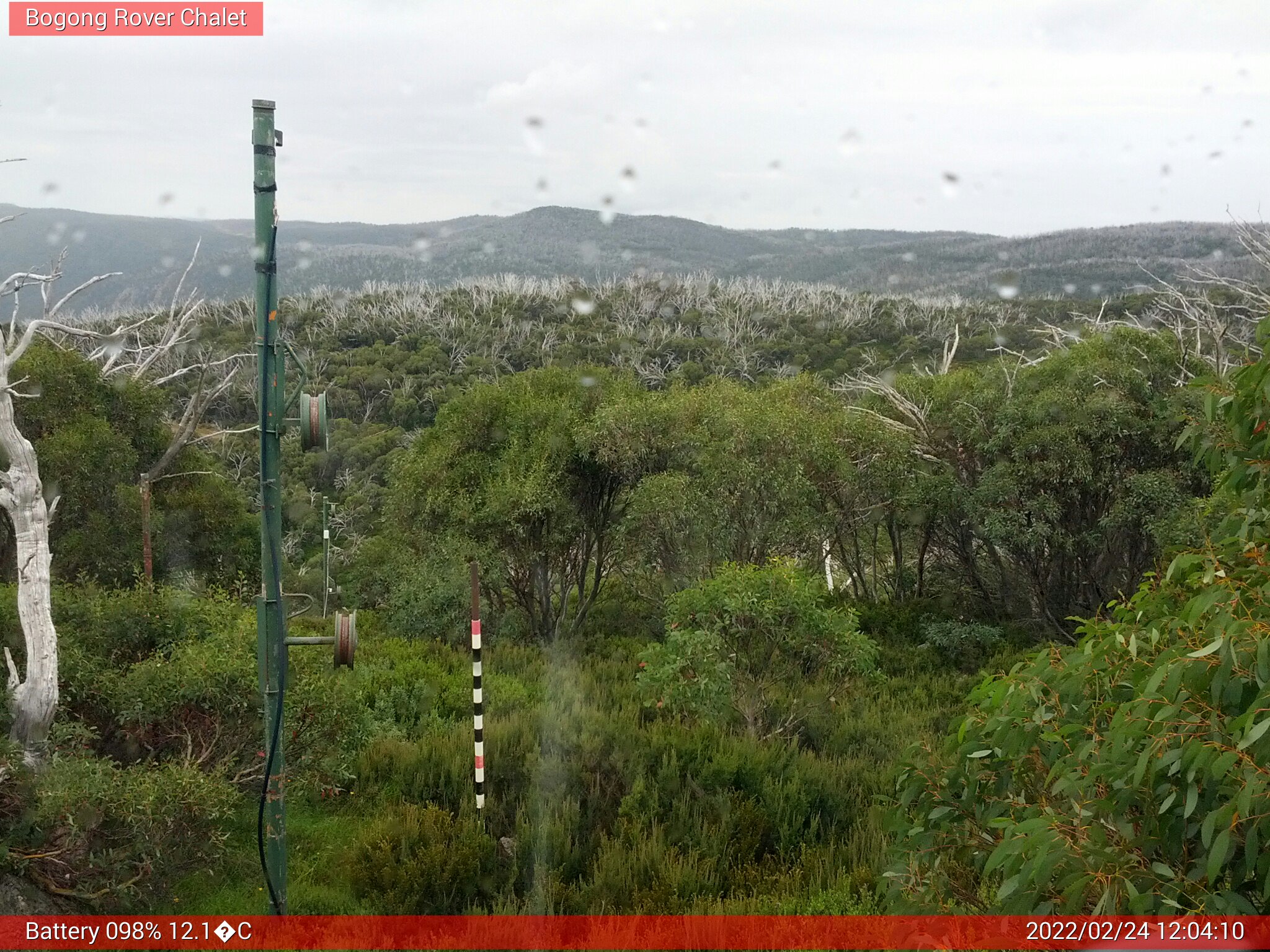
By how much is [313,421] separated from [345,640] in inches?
44.3

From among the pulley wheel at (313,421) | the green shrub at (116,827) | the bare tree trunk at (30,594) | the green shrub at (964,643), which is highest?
the pulley wheel at (313,421)

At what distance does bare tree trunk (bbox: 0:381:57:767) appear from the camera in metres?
6.42

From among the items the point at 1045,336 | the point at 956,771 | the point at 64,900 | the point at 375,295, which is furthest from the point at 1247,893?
the point at 375,295

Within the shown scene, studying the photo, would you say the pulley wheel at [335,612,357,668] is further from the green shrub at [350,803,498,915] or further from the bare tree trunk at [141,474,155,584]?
the bare tree trunk at [141,474,155,584]

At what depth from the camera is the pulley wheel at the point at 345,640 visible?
16.5 ft

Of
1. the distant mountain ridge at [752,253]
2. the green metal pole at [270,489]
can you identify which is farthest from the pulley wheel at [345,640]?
the distant mountain ridge at [752,253]

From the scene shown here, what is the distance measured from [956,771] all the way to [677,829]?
3760mm

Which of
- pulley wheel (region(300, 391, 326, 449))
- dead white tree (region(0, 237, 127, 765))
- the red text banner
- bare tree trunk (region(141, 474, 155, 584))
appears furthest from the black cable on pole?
bare tree trunk (region(141, 474, 155, 584))

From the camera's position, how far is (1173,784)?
8.39 feet

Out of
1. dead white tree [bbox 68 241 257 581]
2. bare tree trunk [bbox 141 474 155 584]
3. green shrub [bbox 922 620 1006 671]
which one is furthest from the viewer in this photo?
green shrub [bbox 922 620 1006 671]

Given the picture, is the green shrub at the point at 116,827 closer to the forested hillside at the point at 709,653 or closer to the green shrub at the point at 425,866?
the forested hillside at the point at 709,653

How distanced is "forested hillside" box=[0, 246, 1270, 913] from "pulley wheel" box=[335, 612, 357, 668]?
67.2 inches

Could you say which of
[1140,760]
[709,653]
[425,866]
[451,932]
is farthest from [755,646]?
[1140,760]

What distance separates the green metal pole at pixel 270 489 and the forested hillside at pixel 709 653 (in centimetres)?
96
